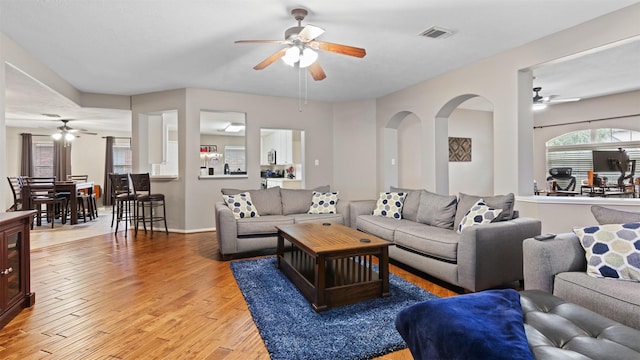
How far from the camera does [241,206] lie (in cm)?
420

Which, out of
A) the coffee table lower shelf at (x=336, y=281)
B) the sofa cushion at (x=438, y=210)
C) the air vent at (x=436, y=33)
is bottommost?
the coffee table lower shelf at (x=336, y=281)

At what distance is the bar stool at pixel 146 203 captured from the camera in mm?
5258

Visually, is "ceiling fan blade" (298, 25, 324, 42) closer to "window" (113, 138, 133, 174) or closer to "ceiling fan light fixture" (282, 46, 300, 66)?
"ceiling fan light fixture" (282, 46, 300, 66)

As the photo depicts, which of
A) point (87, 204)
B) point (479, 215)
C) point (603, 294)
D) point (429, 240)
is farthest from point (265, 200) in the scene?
point (87, 204)

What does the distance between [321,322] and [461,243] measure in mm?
1385

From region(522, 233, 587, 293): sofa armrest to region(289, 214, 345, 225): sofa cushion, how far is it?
2568 millimetres

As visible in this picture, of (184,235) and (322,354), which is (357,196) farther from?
(322,354)

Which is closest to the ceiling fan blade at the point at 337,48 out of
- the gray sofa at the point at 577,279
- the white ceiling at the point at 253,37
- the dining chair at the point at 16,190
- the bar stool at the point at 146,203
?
the white ceiling at the point at 253,37

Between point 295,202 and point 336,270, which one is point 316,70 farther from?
point 336,270

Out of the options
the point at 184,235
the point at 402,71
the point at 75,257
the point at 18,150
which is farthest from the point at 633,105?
the point at 18,150

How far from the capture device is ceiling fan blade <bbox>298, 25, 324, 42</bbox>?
2.68 metres

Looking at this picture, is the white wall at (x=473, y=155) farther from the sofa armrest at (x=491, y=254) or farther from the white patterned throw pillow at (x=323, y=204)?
the sofa armrest at (x=491, y=254)

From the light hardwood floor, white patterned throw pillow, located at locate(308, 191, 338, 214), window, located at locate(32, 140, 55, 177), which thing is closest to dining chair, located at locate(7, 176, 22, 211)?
window, located at locate(32, 140, 55, 177)

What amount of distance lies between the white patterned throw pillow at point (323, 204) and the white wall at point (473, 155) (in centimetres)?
378
